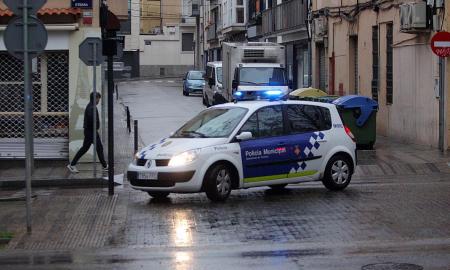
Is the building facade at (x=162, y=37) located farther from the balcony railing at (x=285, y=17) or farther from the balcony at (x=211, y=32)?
the balcony railing at (x=285, y=17)

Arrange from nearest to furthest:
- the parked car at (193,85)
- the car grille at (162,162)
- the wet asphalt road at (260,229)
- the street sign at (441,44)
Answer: the wet asphalt road at (260,229) < the car grille at (162,162) < the street sign at (441,44) < the parked car at (193,85)

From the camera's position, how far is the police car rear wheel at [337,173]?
13.5 meters

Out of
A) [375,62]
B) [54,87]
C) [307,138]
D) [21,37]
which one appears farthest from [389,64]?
[21,37]

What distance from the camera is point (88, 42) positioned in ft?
48.6

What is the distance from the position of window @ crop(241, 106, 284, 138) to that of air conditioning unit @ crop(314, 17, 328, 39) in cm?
1841

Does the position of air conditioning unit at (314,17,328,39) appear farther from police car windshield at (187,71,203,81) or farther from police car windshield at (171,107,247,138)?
police car windshield at (187,71,203,81)

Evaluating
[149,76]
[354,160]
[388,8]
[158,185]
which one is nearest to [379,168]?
[354,160]

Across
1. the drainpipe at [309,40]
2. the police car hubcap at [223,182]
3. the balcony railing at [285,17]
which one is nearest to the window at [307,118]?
the police car hubcap at [223,182]

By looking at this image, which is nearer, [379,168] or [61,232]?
[61,232]

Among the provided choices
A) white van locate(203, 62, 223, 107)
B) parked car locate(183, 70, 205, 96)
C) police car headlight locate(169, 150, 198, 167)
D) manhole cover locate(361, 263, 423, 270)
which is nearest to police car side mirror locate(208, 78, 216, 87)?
white van locate(203, 62, 223, 107)

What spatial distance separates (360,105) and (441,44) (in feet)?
10.5

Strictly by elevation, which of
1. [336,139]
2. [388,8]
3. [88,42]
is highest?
[388,8]

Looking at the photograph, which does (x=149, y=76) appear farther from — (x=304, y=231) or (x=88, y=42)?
(x=304, y=231)

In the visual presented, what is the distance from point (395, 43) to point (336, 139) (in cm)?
965
